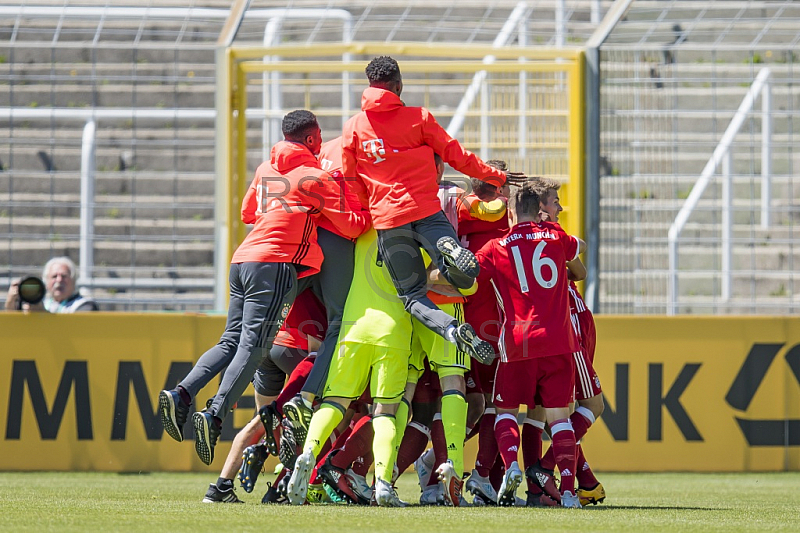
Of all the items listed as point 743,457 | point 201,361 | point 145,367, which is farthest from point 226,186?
point 743,457

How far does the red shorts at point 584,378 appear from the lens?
621cm

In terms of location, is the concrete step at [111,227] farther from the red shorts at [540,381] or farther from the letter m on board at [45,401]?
the red shorts at [540,381]

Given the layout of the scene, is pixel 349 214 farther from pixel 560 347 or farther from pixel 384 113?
pixel 560 347

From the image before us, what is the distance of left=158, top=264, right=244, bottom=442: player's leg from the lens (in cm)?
559

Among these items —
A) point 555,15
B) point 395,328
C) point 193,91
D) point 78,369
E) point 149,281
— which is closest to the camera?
point 395,328

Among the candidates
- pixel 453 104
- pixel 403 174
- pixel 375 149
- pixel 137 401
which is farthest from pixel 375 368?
pixel 453 104

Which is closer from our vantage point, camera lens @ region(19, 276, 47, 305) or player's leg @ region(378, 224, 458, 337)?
player's leg @ region(378, 224, 458, 337)

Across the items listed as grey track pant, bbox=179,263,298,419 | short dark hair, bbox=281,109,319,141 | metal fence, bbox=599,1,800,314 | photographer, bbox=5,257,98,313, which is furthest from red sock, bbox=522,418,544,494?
photographer, bbox=5,257,98,313

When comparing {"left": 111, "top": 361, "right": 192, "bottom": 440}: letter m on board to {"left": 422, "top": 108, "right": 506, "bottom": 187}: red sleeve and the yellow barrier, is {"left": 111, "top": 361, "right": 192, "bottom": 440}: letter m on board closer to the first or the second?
the yellow barrier

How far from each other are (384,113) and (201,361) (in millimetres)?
1612

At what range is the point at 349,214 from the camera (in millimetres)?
5820

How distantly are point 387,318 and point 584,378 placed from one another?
127cm

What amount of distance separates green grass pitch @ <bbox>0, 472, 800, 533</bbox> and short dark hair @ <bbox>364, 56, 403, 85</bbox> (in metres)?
2.17

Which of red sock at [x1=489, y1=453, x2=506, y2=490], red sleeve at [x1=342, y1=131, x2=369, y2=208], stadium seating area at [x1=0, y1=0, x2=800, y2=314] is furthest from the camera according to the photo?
stadium seating area at [x1=0, y1=0, x2=800, y2=314]
